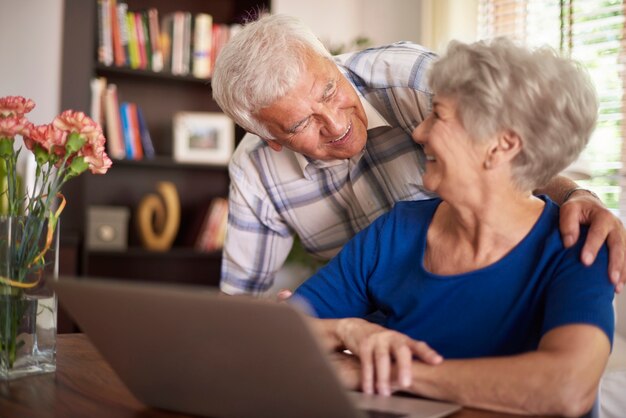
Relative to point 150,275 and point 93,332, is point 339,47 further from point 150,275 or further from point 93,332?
point 93,332

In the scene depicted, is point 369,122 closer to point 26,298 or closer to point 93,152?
point 93,152

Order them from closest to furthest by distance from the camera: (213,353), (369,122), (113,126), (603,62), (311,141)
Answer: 1. (213,353)
2. (311,141)
3. (369,122)
4. (603,62)
5. (113,126)

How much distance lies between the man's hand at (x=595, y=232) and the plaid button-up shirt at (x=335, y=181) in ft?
2.17

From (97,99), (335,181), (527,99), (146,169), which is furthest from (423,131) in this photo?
(146,169)

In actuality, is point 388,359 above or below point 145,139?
above

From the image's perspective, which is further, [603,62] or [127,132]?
[127,132]

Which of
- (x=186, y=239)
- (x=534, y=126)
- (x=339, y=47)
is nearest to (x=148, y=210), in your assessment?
(x=186, y=239)

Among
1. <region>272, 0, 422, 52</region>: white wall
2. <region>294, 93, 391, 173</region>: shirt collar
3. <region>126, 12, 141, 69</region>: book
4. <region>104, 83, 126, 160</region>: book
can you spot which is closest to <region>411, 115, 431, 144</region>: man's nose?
<region>294, 93, 391, 173</region>: shirt collar

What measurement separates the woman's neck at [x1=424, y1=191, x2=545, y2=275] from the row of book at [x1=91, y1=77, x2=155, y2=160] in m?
2.87

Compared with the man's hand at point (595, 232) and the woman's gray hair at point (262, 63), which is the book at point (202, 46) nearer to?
the woman's gray hair at point (262, 63)

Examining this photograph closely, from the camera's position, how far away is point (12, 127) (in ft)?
4.37

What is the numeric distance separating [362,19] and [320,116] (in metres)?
3.20

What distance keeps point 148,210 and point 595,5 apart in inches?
92.6

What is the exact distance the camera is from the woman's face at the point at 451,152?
1.34 metres
